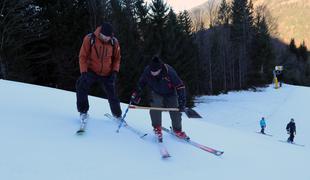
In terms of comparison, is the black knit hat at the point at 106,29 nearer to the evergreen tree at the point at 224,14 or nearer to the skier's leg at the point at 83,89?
the skier's leg at the point at 83,89

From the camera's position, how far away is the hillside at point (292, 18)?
139875 millimetres

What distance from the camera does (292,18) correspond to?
164375 mm

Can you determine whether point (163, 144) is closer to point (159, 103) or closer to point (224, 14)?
point (159, 103)

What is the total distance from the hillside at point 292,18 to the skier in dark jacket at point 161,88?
12837 centimetres

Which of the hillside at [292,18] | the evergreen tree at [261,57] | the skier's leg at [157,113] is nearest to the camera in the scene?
the skier's leg at [157,113]

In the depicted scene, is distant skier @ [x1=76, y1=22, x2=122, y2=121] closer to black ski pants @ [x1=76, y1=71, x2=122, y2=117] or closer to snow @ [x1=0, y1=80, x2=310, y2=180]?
black ski pants @ [x1=76, y1=71, x2=122, y2=117]

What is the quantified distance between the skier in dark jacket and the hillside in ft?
421

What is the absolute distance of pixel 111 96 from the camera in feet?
20.7

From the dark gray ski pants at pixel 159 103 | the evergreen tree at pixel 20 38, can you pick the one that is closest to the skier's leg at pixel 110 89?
the dark gray ski pants at pixel 159 103

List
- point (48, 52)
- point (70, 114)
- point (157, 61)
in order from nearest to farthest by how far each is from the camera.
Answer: point (157, 61), point (70, 114), point (48, 52)

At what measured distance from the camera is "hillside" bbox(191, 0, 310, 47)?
139875 mm

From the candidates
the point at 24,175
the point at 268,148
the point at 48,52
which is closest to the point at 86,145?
the point at 24,175

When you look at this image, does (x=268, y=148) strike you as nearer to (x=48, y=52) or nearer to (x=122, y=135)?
(x=122, y=135)

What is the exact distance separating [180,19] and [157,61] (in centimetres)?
4009
